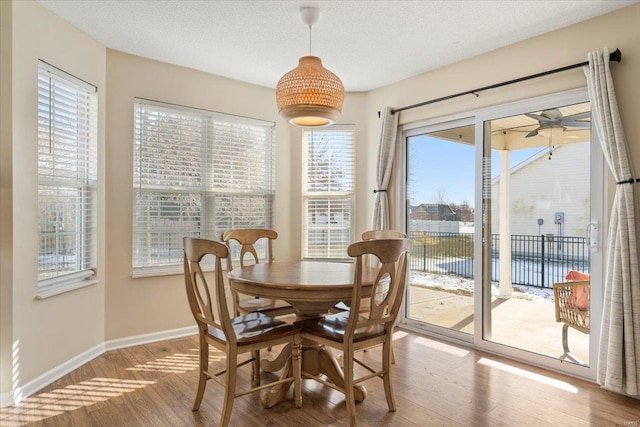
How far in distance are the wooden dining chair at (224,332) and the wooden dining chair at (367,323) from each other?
16 centimetres

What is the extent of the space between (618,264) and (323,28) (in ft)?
8.93

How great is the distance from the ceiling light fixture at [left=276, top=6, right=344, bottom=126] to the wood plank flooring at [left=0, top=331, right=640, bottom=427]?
189 cm

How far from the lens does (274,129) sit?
14.7ft

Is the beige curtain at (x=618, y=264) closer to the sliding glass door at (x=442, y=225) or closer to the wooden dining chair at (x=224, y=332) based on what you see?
the sliding glass door at (x=442, y=225)

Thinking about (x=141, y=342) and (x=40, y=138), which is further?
(x=141, y=342)

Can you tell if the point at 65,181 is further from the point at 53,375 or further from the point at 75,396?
the point at 75,396

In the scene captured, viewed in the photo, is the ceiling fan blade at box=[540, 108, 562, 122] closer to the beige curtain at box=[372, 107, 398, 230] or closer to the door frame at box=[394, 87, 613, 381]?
the door frame at box=[394, 87, 613, 381]

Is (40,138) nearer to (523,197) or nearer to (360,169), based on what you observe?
(360,169)

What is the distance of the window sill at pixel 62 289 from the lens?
Result: 277 cm

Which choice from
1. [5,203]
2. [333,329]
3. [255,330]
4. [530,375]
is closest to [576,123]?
[530,375]

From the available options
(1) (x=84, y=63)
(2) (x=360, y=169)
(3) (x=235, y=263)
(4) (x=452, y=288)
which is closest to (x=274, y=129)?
(2) (x=360, y=169)

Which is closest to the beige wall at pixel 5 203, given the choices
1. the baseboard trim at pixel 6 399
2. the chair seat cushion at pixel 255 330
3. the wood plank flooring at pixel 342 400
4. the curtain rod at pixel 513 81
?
the baseboard trim at pixel 6 399

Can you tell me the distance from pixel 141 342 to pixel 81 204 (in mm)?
1387

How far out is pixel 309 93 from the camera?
2498mm
